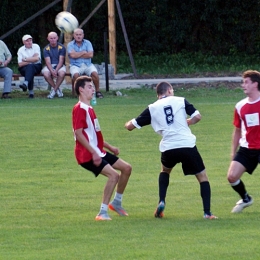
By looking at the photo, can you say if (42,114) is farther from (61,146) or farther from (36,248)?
(36,248)

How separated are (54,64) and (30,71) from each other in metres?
0.60

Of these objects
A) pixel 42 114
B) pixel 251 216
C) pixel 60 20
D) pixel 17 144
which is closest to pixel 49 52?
pixel 60 20

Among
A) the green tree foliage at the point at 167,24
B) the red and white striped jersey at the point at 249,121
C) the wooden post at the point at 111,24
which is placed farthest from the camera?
the green tree foliage at the point at 167,24

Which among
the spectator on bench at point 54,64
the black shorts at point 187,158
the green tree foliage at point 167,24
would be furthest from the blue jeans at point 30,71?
the green tree foliage at point 167,24

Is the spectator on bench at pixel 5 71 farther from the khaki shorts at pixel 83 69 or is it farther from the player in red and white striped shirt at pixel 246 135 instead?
the player in red and white striped shirt at pixel 246 135

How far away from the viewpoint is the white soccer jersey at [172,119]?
320 inches

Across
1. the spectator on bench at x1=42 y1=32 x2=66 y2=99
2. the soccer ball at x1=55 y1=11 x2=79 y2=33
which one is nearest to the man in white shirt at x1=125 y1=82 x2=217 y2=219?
the spectator on bench at x1=42 y1=32 x2=66 y2=99

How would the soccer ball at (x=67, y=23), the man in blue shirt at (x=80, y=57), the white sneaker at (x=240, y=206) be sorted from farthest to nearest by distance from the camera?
the soccer ball at (x=67, y=23) < the man in blue shirt at (x=80, y=57) < the white sneaker at (x=240, y=206)

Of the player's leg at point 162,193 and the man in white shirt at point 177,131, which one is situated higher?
the man in white shirt at point 177,131

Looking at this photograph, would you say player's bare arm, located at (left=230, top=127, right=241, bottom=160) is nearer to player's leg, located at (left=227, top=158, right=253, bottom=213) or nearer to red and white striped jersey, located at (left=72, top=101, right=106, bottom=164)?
player's leg, located at (left=227, top=158, right=253, bottom=213)

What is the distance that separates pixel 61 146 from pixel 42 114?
3.73m

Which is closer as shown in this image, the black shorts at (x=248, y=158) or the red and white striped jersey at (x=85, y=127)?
the red and white striped jersey at (x=85, y=127)

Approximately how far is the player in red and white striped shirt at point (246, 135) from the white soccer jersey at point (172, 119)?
594mm

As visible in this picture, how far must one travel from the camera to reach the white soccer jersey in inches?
320
